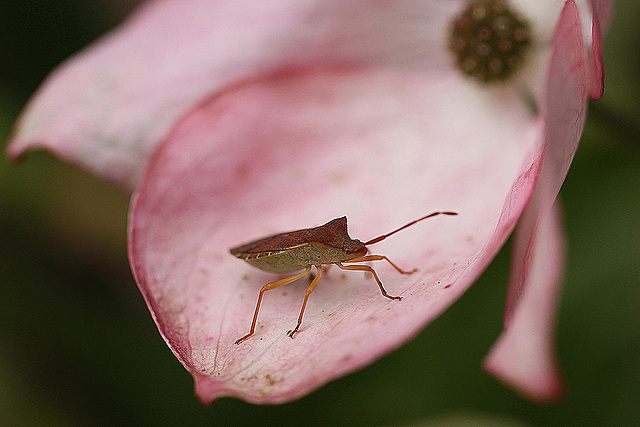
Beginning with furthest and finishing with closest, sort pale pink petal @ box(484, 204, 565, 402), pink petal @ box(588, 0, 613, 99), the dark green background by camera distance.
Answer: the dark green background < pale pink petal @ box(484, 204, 565, 402) < pink petal @ box(588, 0, 613, 99)

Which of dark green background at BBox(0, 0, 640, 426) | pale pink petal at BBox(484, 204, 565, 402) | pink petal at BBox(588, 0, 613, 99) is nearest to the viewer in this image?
pink petal at BBox(588, 0, 613, 99)

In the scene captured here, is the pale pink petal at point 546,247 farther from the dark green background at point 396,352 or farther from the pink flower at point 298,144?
the dark green background at point 396,352

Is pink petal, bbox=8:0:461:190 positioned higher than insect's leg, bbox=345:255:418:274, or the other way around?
pink petal, bbox=8:0:461:190

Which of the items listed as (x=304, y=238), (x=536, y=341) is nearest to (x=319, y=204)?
(x=304, y=238)

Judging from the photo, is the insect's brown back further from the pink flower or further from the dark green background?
the dark green background

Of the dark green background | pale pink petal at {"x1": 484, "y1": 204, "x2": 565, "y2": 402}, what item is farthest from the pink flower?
the dark green background

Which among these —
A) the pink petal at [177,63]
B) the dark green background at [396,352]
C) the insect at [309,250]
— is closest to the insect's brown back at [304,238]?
the insect at [309,250]

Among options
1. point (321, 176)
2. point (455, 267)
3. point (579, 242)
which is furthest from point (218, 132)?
point (579, 242)
